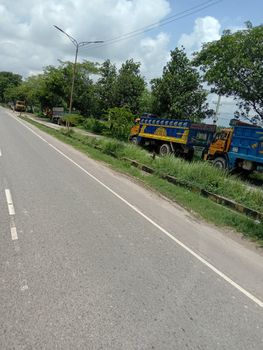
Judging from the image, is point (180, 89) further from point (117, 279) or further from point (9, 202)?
point (117, 279)

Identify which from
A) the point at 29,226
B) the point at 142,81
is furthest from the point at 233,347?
the point at 142,81

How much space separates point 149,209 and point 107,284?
4845 mm

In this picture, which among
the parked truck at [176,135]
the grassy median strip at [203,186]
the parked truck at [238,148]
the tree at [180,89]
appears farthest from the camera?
the tree at [180,89]

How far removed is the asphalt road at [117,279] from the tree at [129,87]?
3274 centimetres

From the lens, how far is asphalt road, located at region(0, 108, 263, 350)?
347 centimetres

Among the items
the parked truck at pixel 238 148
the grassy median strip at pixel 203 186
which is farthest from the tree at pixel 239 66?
the grassy median strip at pixel 203 186

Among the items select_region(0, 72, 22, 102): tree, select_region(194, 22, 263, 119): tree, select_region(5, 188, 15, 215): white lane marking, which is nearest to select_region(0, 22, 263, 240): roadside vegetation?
select_region(194, 22, 263, 119): tree

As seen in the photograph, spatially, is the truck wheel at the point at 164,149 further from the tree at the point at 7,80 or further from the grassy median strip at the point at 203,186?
the tree at the point at 7,80

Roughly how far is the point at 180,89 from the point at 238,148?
1493 cm

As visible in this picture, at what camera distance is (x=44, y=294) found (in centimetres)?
397

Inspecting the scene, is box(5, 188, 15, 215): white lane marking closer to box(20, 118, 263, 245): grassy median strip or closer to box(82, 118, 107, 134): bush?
box(20, 118, 263, 245): grassy median strip

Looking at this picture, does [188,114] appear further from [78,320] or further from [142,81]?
[78,320]

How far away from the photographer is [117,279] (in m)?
4.62

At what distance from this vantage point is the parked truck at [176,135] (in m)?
22.4
